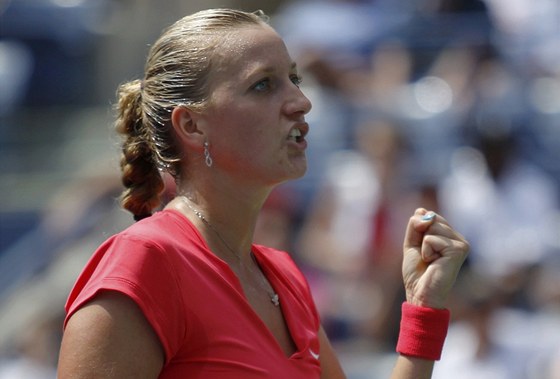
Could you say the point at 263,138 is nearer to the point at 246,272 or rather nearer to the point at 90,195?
the point at 246,272

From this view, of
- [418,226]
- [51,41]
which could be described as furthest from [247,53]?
[51,41]

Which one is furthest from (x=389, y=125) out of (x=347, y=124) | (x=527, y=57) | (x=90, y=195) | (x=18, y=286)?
(x=18, y=286)

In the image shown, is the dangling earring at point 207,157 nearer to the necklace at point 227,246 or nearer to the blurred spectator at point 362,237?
the necklace at point 227,246

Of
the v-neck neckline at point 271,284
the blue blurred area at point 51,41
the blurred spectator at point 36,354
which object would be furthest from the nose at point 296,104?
the blue blurred area at point 51,41

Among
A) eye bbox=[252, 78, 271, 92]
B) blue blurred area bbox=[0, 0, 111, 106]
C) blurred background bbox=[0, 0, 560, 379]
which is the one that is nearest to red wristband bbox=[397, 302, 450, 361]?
eye bbox=[252, 78, 271, 92]

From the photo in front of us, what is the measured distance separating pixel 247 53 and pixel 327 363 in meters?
0.64

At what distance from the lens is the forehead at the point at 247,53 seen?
1915 mm

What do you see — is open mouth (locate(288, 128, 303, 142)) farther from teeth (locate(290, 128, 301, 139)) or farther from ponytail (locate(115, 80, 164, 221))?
ponytail (locate(115, 80, 164, 221))

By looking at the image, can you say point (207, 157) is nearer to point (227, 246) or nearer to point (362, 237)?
point (227, 246)

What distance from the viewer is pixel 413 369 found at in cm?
195

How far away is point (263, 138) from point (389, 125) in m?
3.61

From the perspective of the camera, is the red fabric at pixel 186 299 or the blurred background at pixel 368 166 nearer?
the red fabric at pixel 186 299

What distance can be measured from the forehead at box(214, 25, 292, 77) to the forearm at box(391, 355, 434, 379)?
59 centimetres

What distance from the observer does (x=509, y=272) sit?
4801mm
